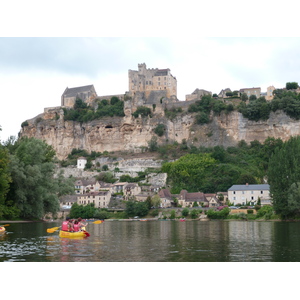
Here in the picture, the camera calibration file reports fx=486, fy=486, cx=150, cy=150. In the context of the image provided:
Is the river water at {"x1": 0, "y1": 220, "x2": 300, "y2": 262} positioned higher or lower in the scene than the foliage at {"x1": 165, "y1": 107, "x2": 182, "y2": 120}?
lower

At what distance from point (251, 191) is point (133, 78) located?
136 feet

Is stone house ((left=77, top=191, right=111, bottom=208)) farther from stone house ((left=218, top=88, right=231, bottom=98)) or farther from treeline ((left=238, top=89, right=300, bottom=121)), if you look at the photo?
stone house ((left=218, top=88, right=231, bottom=98))

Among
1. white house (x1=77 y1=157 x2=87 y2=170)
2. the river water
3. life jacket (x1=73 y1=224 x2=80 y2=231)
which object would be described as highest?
white house (x1=77 y1=157 x2=87 y2=170)

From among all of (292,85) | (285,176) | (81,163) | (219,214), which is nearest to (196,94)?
(292,85)

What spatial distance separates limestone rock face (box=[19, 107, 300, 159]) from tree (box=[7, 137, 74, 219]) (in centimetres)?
4869

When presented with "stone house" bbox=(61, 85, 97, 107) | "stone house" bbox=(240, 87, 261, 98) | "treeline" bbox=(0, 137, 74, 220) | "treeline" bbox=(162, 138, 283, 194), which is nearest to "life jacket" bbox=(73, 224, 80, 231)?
"treeline" bbox=(0, 137, 74, 220)

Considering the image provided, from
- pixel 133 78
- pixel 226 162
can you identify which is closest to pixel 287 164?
pixel 226 162

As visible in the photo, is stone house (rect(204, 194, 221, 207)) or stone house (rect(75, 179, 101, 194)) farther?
stone house (rect(75, 179, 101, 194))

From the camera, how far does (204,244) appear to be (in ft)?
77.0

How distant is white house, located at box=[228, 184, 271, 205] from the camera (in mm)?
64062

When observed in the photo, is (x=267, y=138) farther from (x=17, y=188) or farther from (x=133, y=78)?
(x=17, y=188)

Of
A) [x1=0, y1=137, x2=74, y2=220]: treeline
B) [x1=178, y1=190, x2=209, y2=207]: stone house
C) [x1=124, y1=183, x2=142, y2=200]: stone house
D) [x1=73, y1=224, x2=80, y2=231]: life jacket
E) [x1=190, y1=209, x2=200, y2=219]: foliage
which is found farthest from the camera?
[x1=124, y1=183, x2=142, y2=200]: stone house

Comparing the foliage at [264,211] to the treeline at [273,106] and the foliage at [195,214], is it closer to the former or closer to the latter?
the foliage at [195,214]

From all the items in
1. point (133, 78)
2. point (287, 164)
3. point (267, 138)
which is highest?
point (133, 78)
